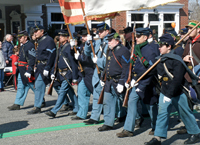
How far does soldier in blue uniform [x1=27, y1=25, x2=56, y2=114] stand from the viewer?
8.23 metres

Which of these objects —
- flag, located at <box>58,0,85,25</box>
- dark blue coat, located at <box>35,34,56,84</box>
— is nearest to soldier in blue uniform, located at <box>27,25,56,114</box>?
dark blue coat, located at <box>35,34,56,84</box>

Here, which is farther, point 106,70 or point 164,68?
point 106,70

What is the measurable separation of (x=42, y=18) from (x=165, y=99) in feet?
48.0

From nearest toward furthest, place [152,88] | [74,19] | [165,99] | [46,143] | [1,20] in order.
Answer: [165,99]
[46,143]
[152,88]
[74,19]
[1,20]

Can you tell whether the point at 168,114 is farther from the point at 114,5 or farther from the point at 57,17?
the point at 57,17

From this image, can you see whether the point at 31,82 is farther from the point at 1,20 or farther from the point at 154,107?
the point at 1,20

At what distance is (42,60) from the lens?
8.39 meters

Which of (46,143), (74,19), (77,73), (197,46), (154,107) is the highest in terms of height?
(74,19)

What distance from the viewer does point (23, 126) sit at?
7.08 m

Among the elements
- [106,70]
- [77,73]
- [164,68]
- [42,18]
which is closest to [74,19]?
[77,73]

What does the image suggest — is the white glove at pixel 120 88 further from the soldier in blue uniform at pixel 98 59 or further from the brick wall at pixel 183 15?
the brick wall at pixel 183 15

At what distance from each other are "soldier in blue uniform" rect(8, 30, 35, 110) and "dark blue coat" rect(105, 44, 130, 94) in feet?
9.50

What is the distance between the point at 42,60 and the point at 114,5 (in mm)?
2572

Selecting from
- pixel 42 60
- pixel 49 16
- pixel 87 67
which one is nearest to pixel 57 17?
pixel 49 16
